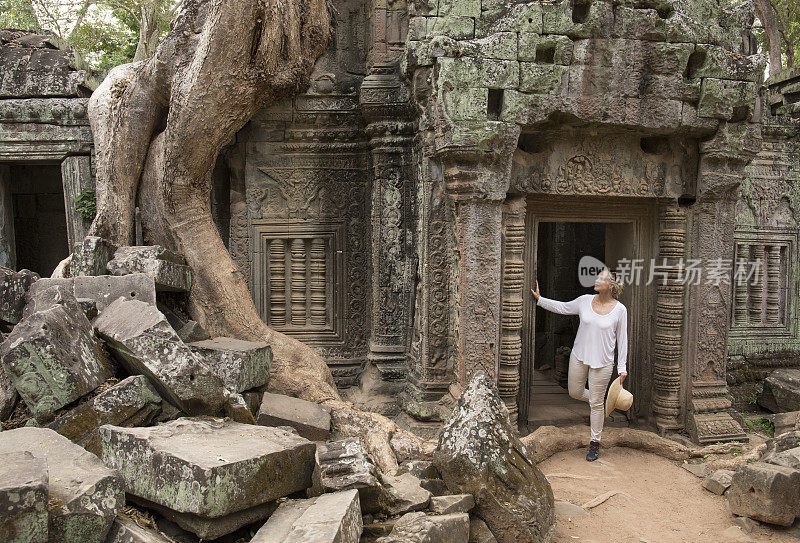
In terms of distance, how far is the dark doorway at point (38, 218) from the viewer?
24.5ft

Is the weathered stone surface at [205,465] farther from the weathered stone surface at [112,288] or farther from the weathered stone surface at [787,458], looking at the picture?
the weathered stone surface at [787,458]

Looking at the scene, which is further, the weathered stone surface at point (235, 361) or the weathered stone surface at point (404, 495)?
the weathered stone surface at point (235, 361)

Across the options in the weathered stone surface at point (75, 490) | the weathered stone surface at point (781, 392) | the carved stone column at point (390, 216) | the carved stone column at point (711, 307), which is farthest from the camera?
the weathered stone surface at point (781, 392)

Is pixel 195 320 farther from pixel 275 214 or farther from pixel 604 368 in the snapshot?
pixel 604 368

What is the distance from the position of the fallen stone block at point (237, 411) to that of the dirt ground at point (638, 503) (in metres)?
2.17

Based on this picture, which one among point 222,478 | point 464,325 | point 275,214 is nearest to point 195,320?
point 275,214

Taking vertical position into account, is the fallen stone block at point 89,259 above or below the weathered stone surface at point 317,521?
above

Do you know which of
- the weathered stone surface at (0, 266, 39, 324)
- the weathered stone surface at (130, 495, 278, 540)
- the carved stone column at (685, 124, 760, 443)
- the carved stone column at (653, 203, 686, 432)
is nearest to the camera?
the weathered stone surface at (130, 495, 278, 540)

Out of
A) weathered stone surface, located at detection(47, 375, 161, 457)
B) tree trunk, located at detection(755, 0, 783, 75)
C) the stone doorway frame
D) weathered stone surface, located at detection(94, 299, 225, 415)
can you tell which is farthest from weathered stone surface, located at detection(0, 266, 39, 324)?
tree trunk, located at detection(755, 0, 783, 75)

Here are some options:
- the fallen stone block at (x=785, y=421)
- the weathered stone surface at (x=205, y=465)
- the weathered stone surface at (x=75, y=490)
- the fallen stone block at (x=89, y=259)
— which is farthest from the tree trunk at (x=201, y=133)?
the fallen stone block at (x=785, y=421)

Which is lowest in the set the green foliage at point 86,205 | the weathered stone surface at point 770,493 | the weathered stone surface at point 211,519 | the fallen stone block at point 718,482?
the fallen stone block at point 718,482

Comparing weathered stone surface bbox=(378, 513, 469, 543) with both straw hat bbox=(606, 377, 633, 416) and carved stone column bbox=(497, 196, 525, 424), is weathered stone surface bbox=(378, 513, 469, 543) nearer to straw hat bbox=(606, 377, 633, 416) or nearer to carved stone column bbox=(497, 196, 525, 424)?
carved stone column bbox=(497, 196, 525, 424)

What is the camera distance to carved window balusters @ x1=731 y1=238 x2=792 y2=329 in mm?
7141

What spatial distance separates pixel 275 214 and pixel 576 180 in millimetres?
2965
